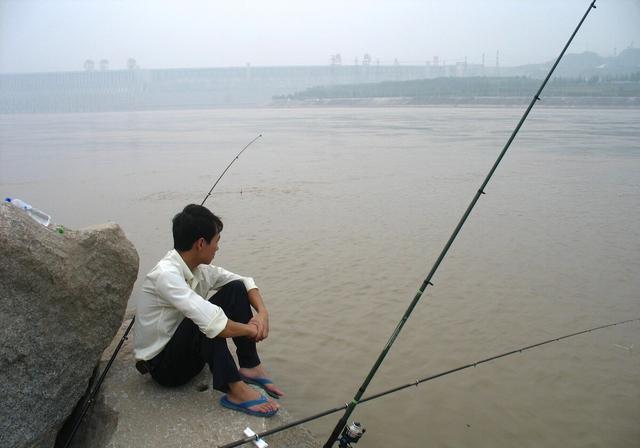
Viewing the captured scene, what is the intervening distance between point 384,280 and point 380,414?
214 cm

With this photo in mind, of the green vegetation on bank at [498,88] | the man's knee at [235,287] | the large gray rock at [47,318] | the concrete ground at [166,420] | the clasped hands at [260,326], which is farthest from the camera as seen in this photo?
the green vegetation on bank at [498,88]

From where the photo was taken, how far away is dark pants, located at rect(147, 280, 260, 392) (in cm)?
248

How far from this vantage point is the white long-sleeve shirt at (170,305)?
236cm

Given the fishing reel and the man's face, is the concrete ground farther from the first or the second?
the man's face

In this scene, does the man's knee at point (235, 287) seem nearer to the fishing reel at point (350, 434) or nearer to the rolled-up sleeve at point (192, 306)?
the rolled-up sleeve at point (192, 306)

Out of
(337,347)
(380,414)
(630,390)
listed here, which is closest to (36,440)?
(380,414)

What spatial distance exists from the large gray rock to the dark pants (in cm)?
30

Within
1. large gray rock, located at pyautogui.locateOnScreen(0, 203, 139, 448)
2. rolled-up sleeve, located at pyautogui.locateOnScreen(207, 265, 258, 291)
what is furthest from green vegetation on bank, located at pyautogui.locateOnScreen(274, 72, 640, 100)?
large gray rock, located at pyautogui.locateOnScreen(0, 203, 139, 448)

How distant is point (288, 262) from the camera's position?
225 inches

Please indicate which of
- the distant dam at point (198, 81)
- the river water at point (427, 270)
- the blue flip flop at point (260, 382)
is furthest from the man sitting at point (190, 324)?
the distant dam at point (198, 81)

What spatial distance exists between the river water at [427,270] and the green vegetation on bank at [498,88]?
101 feet

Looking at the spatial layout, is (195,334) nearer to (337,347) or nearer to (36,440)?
(36,440)

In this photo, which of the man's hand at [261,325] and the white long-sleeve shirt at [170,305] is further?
the man's hand at [261,325]

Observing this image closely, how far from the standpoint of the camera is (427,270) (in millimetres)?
5406
